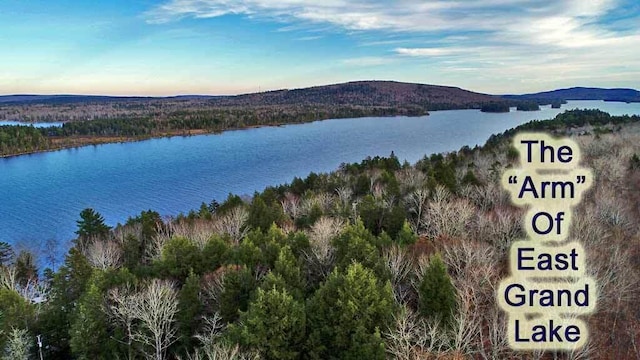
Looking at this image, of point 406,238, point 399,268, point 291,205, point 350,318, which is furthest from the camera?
point 291,205

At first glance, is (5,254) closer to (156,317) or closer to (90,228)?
(90,228)

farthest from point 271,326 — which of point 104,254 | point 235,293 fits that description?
point 104,254

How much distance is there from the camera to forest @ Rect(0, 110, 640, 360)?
18.7m

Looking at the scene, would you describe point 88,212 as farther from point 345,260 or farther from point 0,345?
point 345,260

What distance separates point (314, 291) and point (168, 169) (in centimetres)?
7517

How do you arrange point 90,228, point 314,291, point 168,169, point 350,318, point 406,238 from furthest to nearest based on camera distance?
point 168,169 → point 90,228 → point 406,238 → point 314,291 → point 350,318

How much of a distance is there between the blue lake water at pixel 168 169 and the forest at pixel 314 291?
2800 cm

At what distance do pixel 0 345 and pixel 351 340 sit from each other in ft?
51.5

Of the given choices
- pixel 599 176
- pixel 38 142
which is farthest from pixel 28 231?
pixel 38 142

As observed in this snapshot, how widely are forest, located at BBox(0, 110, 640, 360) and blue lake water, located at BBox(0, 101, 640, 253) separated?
2800cm

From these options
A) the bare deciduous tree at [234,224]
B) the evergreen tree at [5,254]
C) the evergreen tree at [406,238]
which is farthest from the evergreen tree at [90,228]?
the evergreen tree at [406,238]

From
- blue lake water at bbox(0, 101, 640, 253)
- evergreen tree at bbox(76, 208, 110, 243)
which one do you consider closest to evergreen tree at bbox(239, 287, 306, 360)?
evergreen tree at bbox(76, 208, 110, 243)

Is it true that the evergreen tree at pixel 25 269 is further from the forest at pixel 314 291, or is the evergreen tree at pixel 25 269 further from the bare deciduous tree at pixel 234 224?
the bare deciduous tree at pixel 234 224

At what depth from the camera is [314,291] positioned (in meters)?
25.9
